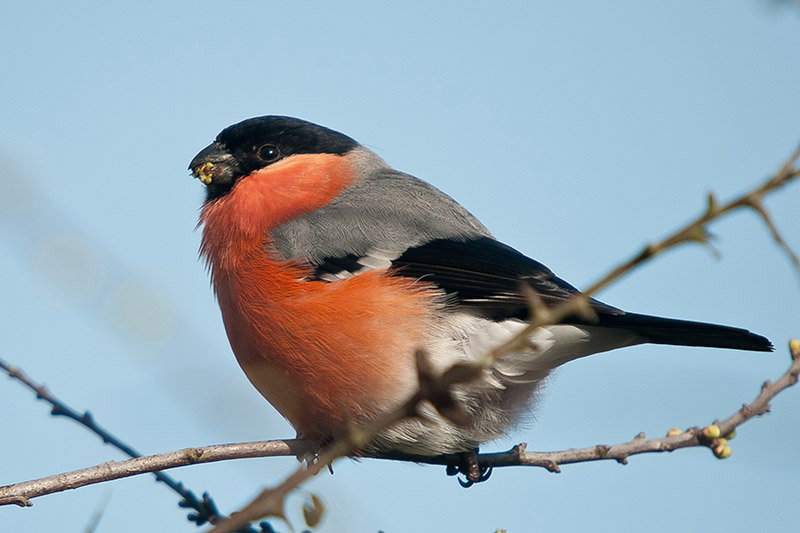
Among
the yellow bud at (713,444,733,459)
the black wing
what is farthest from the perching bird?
the yellow bud at (713,444,733,459)

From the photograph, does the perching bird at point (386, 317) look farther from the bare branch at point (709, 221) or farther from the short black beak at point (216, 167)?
the bare branch at point (709, 221)

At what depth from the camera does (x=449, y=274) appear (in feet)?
11.8

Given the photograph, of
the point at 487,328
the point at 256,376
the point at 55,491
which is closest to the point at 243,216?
the point at 256,376

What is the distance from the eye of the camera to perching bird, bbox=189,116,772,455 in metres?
3.41

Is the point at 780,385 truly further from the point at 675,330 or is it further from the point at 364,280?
the point at 364,280

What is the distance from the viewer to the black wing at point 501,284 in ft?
10.7

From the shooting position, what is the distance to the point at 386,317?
347cm

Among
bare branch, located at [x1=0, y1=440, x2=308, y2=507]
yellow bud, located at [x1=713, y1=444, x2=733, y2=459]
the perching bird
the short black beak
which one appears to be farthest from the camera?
the short black beak

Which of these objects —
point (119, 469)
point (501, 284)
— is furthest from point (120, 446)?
point (501, 284)

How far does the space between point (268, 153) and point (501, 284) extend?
173cm

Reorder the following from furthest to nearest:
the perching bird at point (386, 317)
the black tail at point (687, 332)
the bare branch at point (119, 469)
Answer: the perching bird at point (386, 317) → the black tail at point (687, 332) → the bare branch at point (119, 469)

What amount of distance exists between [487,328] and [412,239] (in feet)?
1.99

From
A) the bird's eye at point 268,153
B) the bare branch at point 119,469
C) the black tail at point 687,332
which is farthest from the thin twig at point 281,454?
the bird's eye at point 268,153

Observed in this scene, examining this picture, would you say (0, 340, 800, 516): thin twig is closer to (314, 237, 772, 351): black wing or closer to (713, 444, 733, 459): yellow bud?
(713, 444, 733, 459): yellow bud
